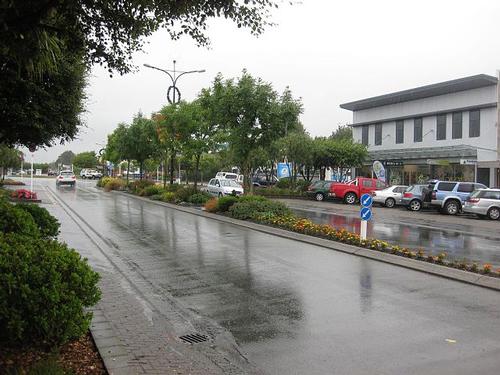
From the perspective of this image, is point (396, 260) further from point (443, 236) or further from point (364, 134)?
point (364, 134)

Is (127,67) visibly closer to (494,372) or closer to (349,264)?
(494,372)

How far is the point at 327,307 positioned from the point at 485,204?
19272 mm

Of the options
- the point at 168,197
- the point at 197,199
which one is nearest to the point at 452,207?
the point at 197,199

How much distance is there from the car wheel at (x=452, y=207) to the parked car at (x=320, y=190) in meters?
10.3

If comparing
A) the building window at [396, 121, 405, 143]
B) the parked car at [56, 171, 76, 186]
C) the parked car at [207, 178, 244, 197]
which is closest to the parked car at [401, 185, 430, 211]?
the parked car at [207, 178, 244, 197]

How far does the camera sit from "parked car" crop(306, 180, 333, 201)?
3531 cm

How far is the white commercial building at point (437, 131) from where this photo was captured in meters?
35.0

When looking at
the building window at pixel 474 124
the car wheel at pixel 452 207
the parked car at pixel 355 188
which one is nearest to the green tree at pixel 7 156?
the parked car at pixel 355 188

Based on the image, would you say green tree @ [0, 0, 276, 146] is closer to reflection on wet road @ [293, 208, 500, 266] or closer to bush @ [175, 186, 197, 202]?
reflection on wet road @ [293, 208, 500, 266]

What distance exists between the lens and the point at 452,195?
25750 millimetres

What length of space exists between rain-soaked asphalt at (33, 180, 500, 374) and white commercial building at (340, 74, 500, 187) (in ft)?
90.3

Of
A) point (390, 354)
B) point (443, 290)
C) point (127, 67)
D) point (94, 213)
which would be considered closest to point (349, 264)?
point (443, 290)

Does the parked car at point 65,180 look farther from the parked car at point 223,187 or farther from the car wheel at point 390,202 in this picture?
the car wheel at point 390,202

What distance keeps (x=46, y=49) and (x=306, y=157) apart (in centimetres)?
3427
